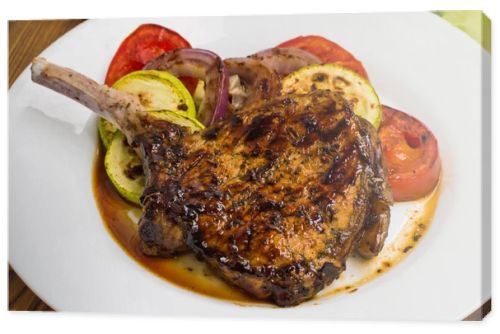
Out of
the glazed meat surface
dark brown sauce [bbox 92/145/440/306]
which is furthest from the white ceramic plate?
the glazed meat surface

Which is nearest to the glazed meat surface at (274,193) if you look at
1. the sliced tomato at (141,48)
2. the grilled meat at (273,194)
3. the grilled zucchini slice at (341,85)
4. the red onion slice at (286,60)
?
the grilled meat at (273,194)

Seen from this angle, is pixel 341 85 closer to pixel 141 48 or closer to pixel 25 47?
pixel 141 48

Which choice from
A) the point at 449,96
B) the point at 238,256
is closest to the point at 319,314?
the point at 238,256

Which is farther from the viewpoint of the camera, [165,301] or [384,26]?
Result: [384,26]

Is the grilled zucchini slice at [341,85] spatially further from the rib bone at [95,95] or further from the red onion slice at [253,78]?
the rib bone at [95,95]

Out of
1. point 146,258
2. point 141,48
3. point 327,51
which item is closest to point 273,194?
point 146,258

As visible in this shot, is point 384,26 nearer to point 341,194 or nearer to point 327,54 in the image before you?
point 327,54

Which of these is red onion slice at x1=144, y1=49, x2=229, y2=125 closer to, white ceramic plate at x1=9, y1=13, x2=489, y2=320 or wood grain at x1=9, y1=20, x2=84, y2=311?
white ceramic plate at x1=9, y1=13, x2=489, y2=320
